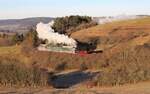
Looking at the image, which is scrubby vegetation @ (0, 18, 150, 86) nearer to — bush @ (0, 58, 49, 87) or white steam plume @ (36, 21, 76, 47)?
bush @ (0, 58, 49, 87)

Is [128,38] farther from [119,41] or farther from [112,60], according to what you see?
[112,60]

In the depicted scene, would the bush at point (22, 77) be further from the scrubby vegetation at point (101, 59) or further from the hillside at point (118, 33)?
the hillside at point (118, 33)

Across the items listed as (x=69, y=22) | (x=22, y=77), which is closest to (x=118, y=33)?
A: (x=69, y=22)

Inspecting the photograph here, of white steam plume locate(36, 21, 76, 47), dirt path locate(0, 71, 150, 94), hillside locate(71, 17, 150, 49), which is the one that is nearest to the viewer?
dirt path locate(0, 71, 150, 94)

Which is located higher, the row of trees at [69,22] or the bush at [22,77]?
the row of trees at [69,22]

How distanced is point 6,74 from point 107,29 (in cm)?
2782

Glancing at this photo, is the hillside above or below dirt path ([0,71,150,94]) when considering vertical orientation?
above

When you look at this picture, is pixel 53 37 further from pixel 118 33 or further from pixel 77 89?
pixel 77 89

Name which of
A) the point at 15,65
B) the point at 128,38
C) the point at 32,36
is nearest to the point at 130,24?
the point at 128,38

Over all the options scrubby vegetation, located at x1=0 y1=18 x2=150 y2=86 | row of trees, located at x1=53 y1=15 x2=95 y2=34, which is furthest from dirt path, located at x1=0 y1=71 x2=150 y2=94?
row of trees, located at x1=53 y1=15 x2=95 y2=34

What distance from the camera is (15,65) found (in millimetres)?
22938

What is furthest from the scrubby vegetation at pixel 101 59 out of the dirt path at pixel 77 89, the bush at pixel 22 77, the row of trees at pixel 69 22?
the row of trees at pixel 69 22

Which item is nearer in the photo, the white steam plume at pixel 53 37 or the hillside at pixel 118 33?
the white steam plume at pixel 53 37

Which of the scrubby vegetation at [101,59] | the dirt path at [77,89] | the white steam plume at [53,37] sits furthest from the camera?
the white steam plume at [53,37]
